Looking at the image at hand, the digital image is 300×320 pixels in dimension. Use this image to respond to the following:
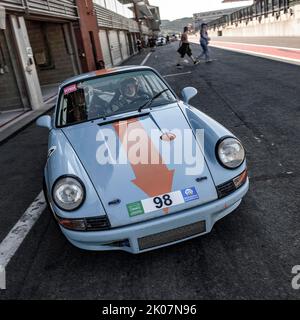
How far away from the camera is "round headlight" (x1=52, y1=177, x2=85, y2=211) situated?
2.71 m

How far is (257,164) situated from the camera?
4262 mm

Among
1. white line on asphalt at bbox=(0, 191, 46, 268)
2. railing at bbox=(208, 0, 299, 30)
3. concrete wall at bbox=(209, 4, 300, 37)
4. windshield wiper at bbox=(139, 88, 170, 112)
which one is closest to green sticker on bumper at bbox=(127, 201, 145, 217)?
white line on asphalt at bbox=(0, 191, 46, 268)

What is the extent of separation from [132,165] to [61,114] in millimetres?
1486

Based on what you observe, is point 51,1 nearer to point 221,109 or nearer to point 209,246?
point 221,109

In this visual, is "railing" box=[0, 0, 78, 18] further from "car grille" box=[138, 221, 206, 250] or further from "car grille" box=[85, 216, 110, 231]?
"car grille" box=[138, 221, 206, 250]

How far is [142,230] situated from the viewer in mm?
2547

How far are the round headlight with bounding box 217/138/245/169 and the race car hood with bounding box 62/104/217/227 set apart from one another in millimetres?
161

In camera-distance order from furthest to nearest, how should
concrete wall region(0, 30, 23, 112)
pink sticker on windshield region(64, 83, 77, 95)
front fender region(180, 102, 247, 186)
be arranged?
concrete wall region(0, 30, 23, 112)
pink sticker on windshield region(64, 83, 77, 95)
front fender region(180, 102, 247, 186)

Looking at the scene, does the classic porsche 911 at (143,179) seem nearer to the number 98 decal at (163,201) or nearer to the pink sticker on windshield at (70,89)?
the number 98 decal at (163,201)

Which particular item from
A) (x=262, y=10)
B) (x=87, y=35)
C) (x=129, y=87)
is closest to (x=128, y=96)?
(x=129, y=87)

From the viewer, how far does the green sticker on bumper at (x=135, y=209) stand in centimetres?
259

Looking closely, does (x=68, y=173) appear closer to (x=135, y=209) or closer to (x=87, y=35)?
(x=135, y=209)
